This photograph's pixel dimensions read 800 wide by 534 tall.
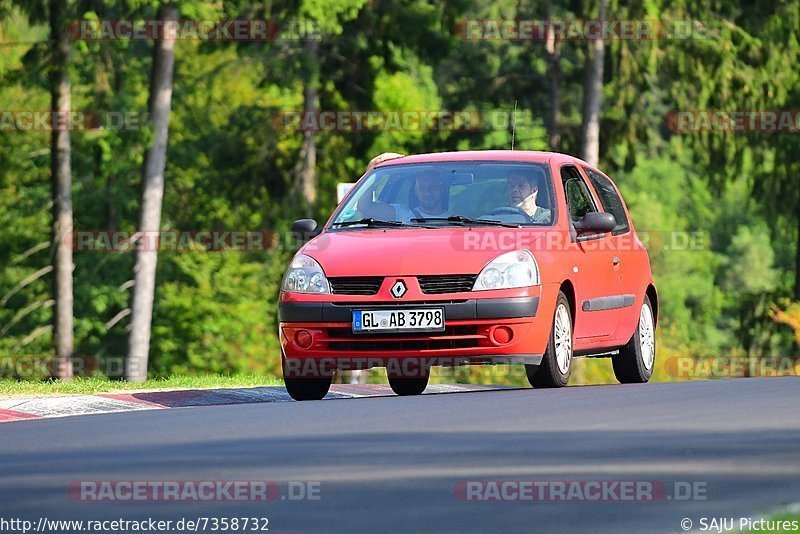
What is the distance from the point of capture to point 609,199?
16953 millimetres

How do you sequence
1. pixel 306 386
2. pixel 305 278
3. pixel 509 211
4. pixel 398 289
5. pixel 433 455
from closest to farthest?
pixel 433 455 < pixel 398 289 < pixel 305 278 < pixel 306 386 < pixel 509 211

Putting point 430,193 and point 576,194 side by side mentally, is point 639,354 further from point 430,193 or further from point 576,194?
point 430,193

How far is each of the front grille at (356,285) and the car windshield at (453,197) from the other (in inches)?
37.0

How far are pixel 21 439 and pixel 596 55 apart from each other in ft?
94.3

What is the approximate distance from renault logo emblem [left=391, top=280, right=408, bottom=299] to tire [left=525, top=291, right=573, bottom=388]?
122 cm

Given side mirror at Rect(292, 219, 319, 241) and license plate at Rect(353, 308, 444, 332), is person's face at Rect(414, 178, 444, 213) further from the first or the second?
license plate at Rect(353, 308, 444, 332)

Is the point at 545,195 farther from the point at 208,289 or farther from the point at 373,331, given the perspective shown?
the point at 208,289

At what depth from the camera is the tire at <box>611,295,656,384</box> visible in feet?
54.7

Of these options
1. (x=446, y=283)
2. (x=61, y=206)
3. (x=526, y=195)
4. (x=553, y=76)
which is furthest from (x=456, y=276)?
(x=553, y=76)

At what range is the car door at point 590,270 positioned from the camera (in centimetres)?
1509

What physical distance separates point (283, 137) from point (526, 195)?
3148cm

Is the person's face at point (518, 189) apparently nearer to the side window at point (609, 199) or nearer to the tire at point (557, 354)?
the tire at point (557, 354)

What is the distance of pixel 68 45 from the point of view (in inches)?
1455

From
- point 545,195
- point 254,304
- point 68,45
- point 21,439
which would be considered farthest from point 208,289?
point 21,439
